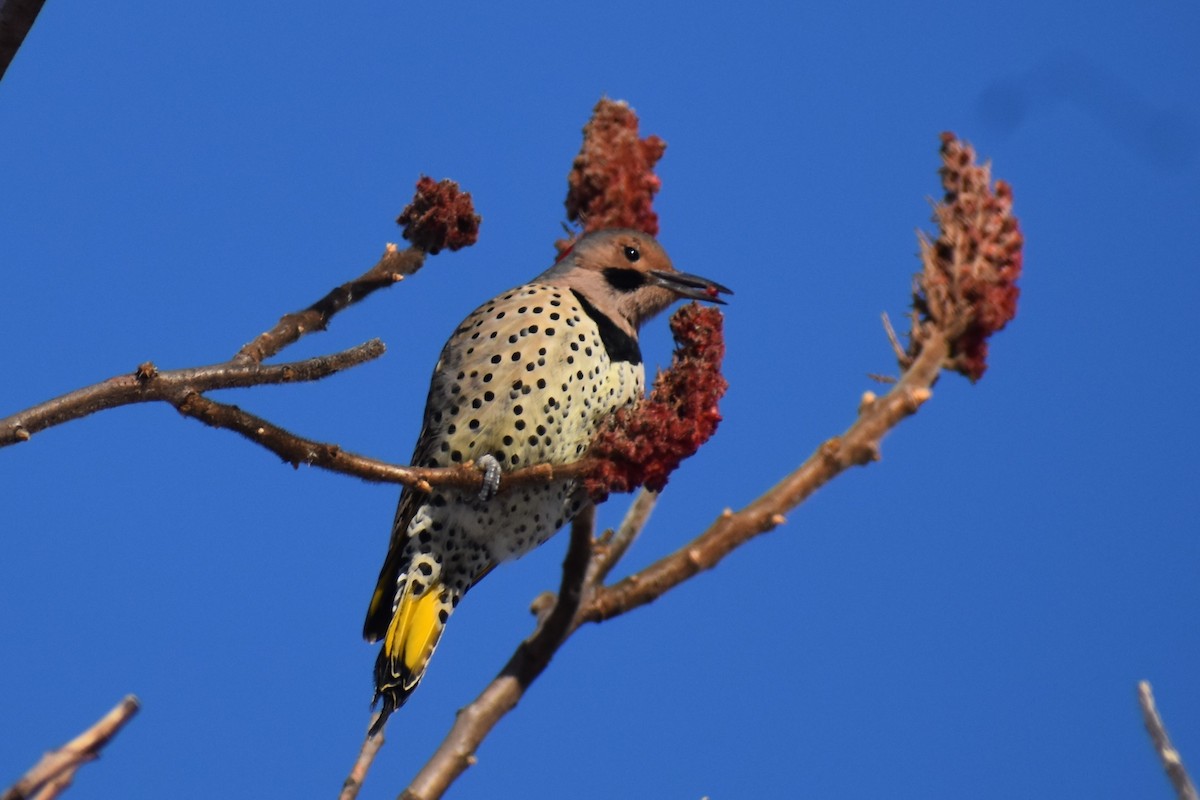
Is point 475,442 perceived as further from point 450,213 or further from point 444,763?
point 444,763

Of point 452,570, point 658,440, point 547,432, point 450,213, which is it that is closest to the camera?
point 658,440

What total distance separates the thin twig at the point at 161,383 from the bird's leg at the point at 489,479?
599mm

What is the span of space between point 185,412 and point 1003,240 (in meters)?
1.66

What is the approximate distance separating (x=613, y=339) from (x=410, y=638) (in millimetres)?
1185

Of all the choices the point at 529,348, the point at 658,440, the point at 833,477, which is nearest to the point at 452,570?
the point at 529,348

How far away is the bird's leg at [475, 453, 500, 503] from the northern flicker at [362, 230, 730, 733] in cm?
48

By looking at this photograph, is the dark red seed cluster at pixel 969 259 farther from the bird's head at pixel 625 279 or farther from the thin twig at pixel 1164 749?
the bird's head at pixel 625 279

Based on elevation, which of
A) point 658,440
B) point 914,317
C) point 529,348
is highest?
point 529,348

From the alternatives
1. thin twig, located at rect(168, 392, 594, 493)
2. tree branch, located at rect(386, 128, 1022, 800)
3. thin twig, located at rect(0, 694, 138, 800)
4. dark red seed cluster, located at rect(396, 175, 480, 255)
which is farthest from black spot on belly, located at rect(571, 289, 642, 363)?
thin twig, located at rect(0, 694, 138, 800)

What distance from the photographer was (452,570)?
507cm

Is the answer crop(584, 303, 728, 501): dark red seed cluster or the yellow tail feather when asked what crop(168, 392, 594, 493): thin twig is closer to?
crop(584, 303, 728, 501): dark red seed cluster

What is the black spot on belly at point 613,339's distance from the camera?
4.95 m

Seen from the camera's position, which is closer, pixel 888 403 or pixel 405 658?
pixel 888 403

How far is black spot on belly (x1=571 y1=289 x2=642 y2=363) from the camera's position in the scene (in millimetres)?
4949
